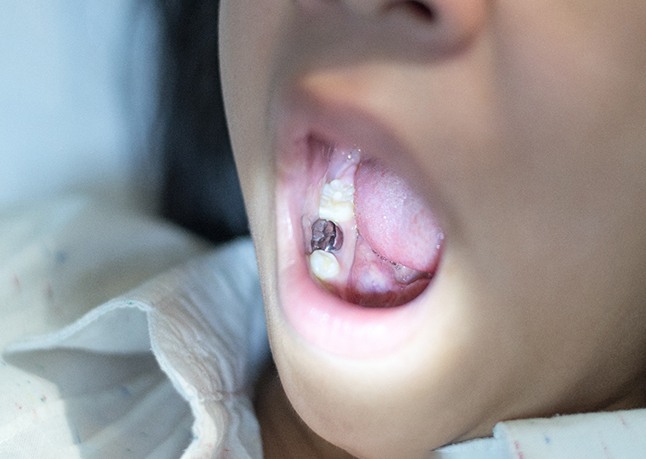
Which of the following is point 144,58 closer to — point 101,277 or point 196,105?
point 196,105

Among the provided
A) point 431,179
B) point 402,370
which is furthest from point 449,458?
point 431,179

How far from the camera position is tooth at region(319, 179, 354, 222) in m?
0.48

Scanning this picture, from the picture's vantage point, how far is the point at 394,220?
1.52 ft

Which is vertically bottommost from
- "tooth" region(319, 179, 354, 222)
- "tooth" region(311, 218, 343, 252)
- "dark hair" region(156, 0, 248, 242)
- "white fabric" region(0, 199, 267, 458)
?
"white fabric" region(0, 199, 267, 458)

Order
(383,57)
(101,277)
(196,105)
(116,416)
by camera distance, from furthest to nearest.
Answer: (196,105), (101,277), (116,416), (383,57)

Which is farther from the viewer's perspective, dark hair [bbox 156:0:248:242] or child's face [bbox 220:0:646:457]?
dark hair [bbox 156:0:248:242]

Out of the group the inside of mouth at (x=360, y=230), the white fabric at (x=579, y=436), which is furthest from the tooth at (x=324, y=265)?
the white fabric at (x=579, y=436)

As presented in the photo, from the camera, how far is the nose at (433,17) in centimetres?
34

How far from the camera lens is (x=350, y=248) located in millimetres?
486

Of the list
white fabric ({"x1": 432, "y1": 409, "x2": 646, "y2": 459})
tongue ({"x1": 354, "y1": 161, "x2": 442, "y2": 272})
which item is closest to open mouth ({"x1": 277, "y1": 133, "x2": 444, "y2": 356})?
tongue ({"x1": 354, "y1": 161, "x2": 442, "y2": 272})

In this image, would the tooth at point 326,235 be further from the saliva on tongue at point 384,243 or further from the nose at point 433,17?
the nose at point 433,17

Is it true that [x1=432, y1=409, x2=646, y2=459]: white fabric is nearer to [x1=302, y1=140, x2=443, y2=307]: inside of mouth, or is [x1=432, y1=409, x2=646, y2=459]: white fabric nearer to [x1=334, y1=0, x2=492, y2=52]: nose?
[x1=302, y1=140, x2=443, y2=307]: inside of mouth

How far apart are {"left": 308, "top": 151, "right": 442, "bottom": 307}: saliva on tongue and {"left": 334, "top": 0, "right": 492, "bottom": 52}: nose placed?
11 cm

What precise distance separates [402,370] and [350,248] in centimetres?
10
